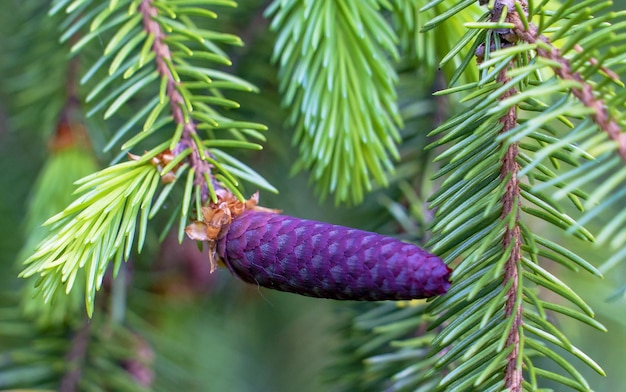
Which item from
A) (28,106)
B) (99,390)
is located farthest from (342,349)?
(28,106)

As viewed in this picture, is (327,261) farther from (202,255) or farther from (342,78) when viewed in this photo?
(202,255)

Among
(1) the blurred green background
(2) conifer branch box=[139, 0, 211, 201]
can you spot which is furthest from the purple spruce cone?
(1) the blurred green background

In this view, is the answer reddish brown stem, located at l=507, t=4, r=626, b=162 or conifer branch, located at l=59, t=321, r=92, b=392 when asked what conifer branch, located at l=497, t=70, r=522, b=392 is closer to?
reddish brown stem, located at l=507, t=4, r=626, b=162

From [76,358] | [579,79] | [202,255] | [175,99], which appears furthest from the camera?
[202,255]

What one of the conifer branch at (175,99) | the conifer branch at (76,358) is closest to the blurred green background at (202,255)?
the conifer branch at (76,358)

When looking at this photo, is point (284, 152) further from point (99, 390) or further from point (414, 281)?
point (414, 281)

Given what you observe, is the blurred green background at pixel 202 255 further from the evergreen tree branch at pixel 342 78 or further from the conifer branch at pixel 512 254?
the conifer branch at pixel 512 254

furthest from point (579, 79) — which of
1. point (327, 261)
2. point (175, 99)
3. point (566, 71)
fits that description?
point (175, 99)
